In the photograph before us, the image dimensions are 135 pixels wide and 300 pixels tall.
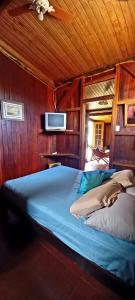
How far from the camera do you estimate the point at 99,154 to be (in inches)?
224

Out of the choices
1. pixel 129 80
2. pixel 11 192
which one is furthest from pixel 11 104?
pixel 129 80

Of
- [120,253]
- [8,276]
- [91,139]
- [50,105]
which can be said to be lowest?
[8,276]

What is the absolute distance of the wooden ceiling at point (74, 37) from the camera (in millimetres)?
1946

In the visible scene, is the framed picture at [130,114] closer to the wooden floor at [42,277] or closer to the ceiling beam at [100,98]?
the ceiling beam at [100,98]

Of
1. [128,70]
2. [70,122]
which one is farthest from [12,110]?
[128,70]

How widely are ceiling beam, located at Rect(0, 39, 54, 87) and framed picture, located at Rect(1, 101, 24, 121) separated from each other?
32.1 inches

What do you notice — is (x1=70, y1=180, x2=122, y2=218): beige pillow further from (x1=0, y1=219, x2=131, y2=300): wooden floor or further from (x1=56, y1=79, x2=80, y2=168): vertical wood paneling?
(x1=56, y1=79, x2=80, y2=168): vertical wood paneling

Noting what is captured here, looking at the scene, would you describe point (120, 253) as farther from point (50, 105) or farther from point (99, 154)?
point (99, 154)

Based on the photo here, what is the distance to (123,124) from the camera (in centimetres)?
291

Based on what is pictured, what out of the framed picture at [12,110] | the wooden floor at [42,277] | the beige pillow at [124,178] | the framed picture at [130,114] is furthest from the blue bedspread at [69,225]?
the framed picture at [130,114]

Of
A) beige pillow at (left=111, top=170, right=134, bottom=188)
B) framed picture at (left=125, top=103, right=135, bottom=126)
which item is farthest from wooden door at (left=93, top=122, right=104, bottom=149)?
beige pillow at (left=111, top=170, right=134, bottom=188)

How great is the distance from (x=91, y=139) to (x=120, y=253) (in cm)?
681

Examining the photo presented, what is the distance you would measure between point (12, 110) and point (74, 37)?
1.69 meters

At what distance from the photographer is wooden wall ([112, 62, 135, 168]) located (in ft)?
9.03
